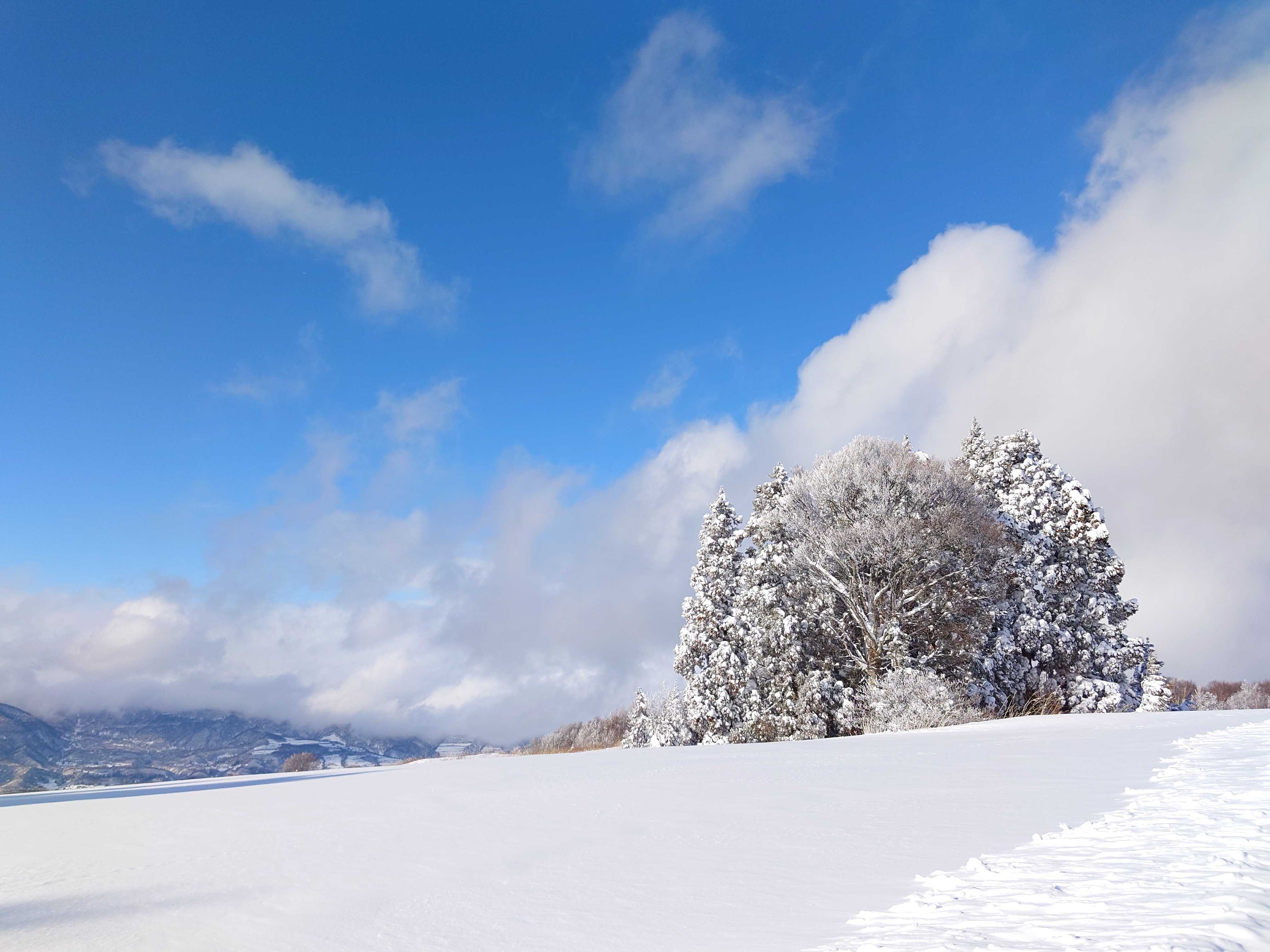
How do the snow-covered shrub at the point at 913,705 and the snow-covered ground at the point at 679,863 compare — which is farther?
the snow-covered shrub at the point at 913,705

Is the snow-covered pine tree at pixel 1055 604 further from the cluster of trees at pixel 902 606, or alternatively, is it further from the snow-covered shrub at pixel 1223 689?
the snow-covered shrub at pixel 1223 689

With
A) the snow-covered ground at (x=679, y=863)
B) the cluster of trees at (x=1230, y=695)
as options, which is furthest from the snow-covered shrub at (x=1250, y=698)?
the snow-covered ground at (x=679, y=863)

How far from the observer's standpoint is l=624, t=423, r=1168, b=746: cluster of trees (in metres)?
21.5

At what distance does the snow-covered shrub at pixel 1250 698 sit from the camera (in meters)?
59.6

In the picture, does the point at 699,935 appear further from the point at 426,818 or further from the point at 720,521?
the point at 720,521

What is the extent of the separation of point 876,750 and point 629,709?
2579 cm

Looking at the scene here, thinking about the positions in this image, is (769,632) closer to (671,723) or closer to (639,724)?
(671,723)

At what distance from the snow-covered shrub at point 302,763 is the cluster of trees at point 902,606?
13.9m

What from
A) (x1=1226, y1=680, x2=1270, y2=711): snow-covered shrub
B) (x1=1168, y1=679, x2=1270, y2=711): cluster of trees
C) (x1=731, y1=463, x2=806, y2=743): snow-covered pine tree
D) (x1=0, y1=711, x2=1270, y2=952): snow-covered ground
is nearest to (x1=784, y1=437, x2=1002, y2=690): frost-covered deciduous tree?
(x1=731, y1=463, x2=806, y2=743): snow-covered pine tree

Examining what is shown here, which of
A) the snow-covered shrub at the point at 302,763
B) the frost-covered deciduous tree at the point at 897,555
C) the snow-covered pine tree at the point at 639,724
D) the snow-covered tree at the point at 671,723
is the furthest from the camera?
the snow-covered pine tree at the point at 639,724

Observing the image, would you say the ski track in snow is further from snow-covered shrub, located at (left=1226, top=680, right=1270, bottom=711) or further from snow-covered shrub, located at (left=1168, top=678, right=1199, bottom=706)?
snow-covered shrub, located at (left=1226, top=680, right=1270, bottom=711)

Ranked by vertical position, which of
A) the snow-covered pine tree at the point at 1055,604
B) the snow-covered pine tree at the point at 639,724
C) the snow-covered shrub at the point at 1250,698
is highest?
the snow-covered pine tree at the point at 1055,604

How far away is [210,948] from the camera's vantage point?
2.92 m

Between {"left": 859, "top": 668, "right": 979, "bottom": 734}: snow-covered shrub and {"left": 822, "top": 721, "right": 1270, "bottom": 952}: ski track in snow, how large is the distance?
41.4 feet
